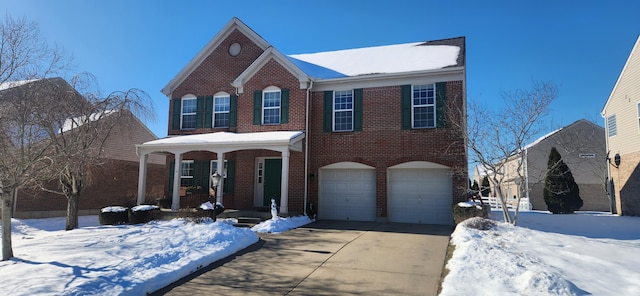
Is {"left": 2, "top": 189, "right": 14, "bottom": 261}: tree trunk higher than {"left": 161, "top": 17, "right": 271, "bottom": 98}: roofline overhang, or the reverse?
{"left": 161, "top": 17, "right": 271, "bottom": 98}: roofline overhang

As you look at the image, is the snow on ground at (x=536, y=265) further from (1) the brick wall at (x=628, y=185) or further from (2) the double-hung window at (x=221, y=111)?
(2) the double-hung window at (x=221, y=111)

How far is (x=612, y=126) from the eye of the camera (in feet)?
60.3

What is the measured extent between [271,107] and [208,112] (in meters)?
3.33

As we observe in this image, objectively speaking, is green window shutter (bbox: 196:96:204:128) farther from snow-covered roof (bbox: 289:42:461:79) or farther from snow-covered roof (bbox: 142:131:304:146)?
snow-covered roof (bbox: 289:42:461:79)

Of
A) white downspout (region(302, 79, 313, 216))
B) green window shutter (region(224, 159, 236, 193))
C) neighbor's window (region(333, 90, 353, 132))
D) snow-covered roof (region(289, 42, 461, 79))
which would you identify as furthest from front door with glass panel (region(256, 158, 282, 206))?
snow-covered roof (region(289, 42, 461, 79))

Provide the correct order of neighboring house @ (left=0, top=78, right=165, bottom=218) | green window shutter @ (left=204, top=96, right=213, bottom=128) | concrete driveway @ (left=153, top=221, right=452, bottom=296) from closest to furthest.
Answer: concrete driveway @ (left=153, top=221, right=452, bottom=296), green window shutter @ (left=204, top=96, right=213, bottom=128), neighboring house @ (left=0, top=78, right=165, bottom=218)

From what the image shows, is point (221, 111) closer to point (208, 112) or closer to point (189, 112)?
point (208, 112)

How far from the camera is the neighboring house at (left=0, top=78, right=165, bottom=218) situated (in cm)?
1747

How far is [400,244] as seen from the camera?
9.45 m

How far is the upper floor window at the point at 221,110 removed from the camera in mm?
16694

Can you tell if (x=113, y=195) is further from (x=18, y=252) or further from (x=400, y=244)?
(x=400, y=244)

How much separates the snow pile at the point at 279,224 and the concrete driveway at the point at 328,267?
60 centimetres

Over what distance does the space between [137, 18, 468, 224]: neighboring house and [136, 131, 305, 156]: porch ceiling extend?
0.05m

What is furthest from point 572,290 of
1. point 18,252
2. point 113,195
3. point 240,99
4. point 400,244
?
point 113,195
